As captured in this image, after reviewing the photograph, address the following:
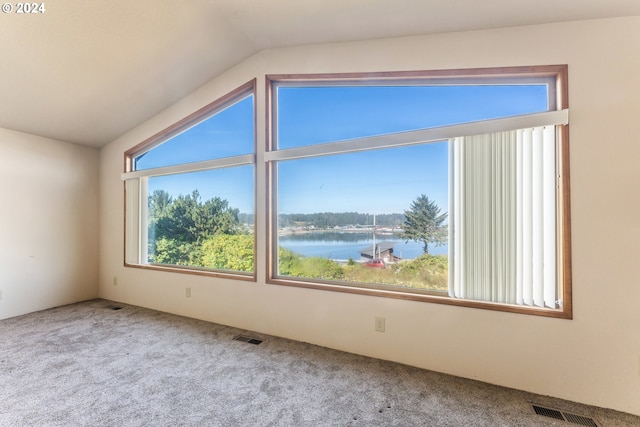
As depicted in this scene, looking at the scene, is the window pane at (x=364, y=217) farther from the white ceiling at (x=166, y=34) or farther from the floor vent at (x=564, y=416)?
the white ceiling at (x=166, y=34)

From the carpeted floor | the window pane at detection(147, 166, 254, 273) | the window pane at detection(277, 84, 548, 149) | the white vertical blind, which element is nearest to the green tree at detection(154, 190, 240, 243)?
the window pane at detection(147, 166, 254, 273)

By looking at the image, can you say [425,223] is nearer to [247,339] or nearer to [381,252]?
[381,252]

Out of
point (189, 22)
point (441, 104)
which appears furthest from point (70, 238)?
point (441, 104)

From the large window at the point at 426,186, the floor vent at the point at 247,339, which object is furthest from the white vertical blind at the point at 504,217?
the floor vent at the point at 247,339

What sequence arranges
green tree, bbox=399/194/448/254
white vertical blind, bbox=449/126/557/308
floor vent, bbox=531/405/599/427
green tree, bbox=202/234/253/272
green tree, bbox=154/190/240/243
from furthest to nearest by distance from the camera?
green tree, bbox=154/190/240/243, green tree, bbox=202/234/253/272, green tree, bbox=399/194/448/254, white vertical blind, bbox=449/126/557/308, floor vent, bbox=531/405/599/427

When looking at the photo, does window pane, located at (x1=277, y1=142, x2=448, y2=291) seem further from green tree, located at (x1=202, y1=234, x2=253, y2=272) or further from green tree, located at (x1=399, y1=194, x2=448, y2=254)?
green tree, located at (x1=202, y1=234, x2=253, y2=272)

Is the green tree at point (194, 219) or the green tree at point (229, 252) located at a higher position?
the green tree at point (194, 219)

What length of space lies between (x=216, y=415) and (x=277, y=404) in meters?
0.37

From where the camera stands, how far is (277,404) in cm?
179

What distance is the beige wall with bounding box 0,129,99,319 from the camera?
3414 mm

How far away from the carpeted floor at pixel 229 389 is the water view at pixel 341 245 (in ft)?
2.92

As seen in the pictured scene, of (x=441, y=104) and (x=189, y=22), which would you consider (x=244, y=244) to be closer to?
(x=189, y=22)

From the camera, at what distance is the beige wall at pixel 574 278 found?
1738mm

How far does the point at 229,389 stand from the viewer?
1.94m
